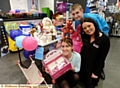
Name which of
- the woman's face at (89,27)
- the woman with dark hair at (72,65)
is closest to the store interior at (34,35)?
the woman with dark hair at (72,65)

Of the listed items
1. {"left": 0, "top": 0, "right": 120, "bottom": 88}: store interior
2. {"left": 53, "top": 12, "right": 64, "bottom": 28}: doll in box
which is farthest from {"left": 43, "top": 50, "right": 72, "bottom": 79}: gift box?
{"left": 53, "top": 12, "right": 64, "bottom": 28}: doll in box

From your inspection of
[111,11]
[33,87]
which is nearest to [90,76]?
[33,87]

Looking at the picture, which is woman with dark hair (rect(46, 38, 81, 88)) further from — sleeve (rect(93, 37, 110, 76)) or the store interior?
sleeve (rect(93, 37, 110, 76))

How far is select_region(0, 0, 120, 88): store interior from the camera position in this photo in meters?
1.96

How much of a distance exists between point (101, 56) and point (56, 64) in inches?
29.1

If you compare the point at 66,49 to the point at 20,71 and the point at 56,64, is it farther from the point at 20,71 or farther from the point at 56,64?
the point at 20,71

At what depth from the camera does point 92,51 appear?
1771mm

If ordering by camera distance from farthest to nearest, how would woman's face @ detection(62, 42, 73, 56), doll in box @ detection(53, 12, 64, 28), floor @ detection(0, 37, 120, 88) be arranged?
doll in box @ detection(53, 12, 64, 28) → floor @ detection(0, 37, 120, 88) → woman's face @ detection(62, 42, 73, 56)

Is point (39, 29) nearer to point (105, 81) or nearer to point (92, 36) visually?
point (92, 36)

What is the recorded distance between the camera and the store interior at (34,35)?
1963mm

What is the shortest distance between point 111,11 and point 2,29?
13.8 ft

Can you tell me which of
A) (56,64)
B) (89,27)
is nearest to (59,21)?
(89,27)

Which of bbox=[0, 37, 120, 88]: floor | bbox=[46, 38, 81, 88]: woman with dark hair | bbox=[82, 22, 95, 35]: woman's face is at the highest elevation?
bbox=[82, 22, 95, 35]: woman's face

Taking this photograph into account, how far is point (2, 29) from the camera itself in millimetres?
2973
